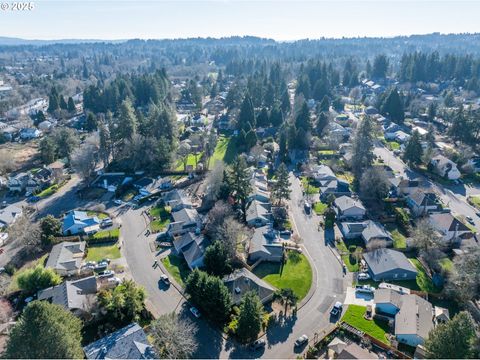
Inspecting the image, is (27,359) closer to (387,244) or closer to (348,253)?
(348,253)

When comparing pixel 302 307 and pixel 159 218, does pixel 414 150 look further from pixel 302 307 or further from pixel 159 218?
pixel 159 218

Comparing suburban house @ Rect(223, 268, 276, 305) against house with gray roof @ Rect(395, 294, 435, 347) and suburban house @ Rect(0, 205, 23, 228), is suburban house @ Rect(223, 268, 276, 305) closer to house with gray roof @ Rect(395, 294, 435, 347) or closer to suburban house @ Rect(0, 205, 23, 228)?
house with gray roof @ Rect(395, 294, 435, 347)

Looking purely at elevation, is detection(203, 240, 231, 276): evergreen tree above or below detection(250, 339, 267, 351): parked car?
above

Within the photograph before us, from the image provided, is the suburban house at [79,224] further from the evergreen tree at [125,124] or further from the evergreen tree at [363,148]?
the evergreen tree at [363,148]

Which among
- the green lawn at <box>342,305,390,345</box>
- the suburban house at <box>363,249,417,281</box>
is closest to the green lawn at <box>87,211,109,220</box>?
the green lawn at <box>342,305,390,345</box>

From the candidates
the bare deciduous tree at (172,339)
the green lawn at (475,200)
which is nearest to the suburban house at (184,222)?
the bare deciduous tree at (172,339)

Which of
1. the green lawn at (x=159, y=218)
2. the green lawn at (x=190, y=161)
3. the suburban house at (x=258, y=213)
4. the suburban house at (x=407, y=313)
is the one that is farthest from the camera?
the green lawn at (x=190, y=161)

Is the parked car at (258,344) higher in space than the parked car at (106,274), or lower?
lower

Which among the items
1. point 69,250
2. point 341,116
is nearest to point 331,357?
point 69,250
